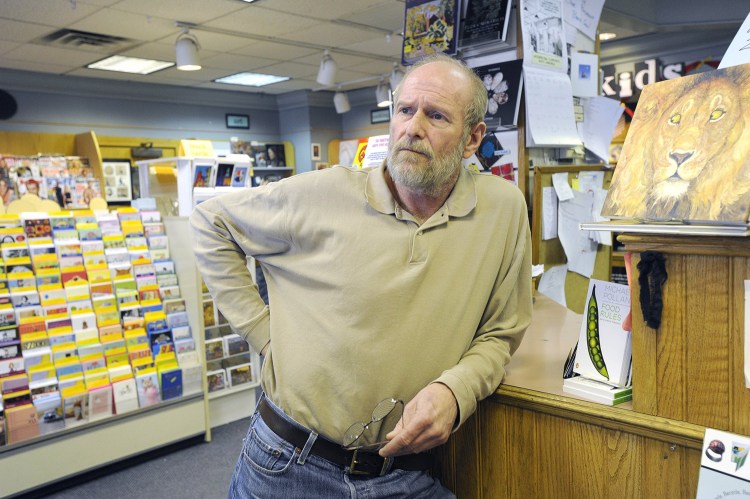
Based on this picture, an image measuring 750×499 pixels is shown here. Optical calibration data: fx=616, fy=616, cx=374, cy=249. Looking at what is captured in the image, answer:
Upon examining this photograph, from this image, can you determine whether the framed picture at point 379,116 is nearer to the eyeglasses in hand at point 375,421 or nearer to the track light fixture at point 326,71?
the track light fixture at point 326,71

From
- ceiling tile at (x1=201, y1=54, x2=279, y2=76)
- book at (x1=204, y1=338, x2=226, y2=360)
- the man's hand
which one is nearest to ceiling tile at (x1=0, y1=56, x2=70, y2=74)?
ceiling tile at (x1=201, y1=54, x2=279, y2=76)

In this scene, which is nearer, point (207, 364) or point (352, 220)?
point (352, 220)

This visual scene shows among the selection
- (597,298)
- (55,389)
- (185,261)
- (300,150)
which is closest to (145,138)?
(300,150)

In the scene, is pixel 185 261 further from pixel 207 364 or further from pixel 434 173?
pixel 434 173

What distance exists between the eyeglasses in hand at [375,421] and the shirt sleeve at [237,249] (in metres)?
0.36

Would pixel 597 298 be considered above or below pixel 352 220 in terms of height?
below

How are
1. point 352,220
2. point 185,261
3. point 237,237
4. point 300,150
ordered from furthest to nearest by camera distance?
point 300,150
point 185,261
point 237,237
point 352,220

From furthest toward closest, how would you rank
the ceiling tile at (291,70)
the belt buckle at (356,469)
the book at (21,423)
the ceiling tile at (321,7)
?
the ceiling tile at (291,70), the ceiling tile at (321,7), the book at (21,423), the belt buckle at (356,469)

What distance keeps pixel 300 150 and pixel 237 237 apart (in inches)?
354

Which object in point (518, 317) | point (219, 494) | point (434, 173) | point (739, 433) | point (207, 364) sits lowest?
point (219, 494)

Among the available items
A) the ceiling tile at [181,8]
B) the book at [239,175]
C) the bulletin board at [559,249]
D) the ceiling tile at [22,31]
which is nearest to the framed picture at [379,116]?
the ceiling tile at [181,8]

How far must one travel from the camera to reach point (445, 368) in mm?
1302

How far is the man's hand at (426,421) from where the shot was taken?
1177 mm

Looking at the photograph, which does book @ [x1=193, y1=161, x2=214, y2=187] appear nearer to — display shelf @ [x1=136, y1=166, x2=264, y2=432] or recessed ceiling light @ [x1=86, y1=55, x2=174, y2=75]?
display shelf @ [x1=136, y1=166, x2=264, y2=432]
